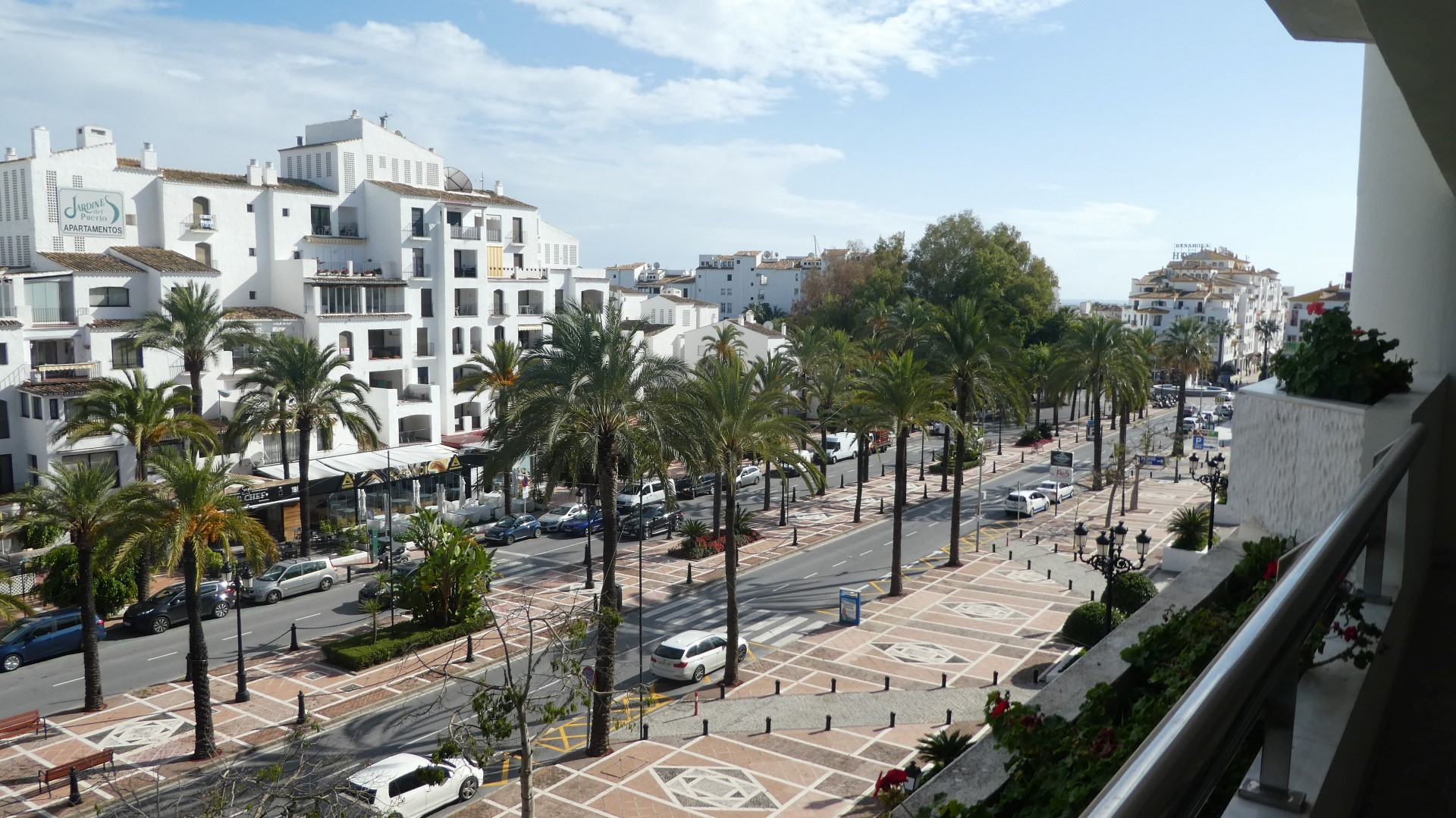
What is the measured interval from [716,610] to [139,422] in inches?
766

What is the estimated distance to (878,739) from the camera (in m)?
21.9

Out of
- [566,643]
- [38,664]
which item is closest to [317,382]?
[38,664]

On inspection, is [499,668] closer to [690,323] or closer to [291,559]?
[291,559]

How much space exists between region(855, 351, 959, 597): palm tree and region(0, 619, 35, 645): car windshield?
1016 inches

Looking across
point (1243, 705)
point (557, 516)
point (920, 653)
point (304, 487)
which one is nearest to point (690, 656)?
point (920, 653)

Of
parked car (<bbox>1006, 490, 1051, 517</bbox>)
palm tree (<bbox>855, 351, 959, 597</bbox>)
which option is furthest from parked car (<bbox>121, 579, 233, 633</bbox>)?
parked car (<bbox>1006, 490, 1051, 517</bbox>)

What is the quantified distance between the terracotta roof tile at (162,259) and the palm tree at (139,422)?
37.9 feet

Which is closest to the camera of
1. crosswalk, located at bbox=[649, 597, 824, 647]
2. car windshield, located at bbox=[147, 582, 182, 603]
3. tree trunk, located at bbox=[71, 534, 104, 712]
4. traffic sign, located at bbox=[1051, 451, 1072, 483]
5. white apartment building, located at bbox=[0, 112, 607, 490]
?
tree trunk, located at bbox=[71, 534, 104, 712]

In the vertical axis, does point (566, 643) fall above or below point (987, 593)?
above

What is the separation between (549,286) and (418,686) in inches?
1481

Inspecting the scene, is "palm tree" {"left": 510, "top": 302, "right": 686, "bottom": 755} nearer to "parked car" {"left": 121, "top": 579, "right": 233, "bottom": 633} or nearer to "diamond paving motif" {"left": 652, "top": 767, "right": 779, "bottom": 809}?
"diamond paving motif" {"left": 652, "top": 767, "right": 779, "bottom": 809}

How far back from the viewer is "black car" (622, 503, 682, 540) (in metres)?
41.7

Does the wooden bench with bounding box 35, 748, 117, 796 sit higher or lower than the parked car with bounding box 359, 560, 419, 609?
lower

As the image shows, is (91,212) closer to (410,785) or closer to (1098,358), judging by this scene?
(410,785)
